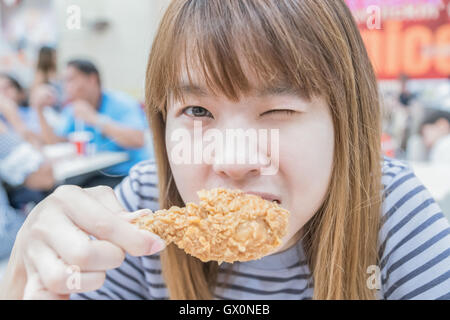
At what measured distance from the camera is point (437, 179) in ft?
3.38

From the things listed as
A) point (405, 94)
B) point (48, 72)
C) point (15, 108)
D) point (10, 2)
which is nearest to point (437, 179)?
point (405, 94)

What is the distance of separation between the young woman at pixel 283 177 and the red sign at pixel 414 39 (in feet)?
1.22

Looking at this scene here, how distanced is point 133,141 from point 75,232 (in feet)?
3.13

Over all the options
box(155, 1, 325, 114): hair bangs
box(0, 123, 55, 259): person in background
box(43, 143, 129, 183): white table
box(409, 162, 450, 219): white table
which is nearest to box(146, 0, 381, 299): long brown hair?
box(155, 1, 325, 114): hair bangs

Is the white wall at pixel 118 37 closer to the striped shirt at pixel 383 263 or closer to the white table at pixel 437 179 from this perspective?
the striped shirt at pixel 383 263

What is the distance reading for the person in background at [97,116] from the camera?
1.50 meters

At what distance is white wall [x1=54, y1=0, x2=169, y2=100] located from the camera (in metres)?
0.87

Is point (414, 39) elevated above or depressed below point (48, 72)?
below

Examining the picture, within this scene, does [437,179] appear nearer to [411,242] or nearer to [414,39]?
[411,242]

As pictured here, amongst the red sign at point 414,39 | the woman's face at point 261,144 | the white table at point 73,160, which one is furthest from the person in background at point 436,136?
the white table at point 73,160

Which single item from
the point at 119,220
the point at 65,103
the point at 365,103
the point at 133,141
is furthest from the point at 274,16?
the point at 65,103

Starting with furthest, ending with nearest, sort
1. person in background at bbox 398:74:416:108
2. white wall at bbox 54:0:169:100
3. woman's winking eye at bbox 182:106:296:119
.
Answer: person in background at bbox 398:74:416:108
white wall at bbox 54:0:169:100
woman's winking eye at bbox 182:106:296:119

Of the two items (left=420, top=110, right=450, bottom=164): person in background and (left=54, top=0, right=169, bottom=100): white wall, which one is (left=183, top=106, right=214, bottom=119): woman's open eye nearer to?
(left=54, top=0, right=169, bottom=100): white wall

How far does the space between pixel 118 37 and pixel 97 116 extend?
0.46m
